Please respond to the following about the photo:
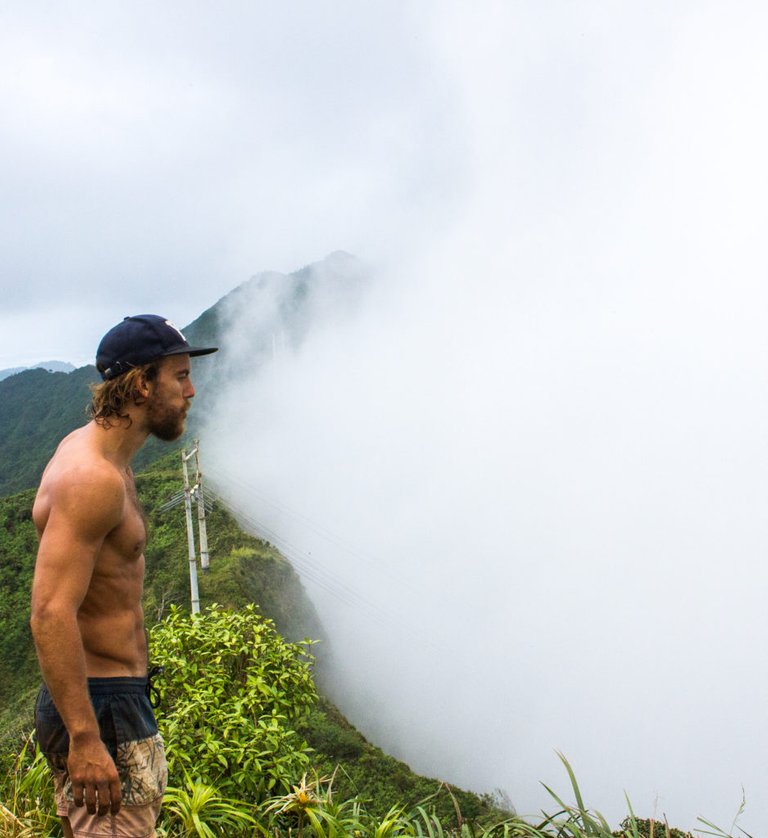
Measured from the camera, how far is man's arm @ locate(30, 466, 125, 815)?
2.36 metres

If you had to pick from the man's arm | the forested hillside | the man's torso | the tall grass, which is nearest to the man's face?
the man's torso

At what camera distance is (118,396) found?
2.73 meters

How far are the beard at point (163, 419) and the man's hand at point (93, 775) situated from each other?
3.73 ft

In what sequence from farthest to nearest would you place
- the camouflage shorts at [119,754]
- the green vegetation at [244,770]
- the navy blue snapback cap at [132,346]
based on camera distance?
the green vegetation at [244,770] < the navy blue snapback cap at [132,346] < the camouflage shorts at [119,754]

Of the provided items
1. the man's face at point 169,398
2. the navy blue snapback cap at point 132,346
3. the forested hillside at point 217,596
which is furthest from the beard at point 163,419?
the forested hillside at point 217,596

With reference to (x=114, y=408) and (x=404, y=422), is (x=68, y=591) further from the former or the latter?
(x=404, y=422)

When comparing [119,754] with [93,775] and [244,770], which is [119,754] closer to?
[93,775]

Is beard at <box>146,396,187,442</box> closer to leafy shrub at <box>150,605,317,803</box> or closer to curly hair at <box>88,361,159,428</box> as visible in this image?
curly hair at <box>88,361,159,428</box>

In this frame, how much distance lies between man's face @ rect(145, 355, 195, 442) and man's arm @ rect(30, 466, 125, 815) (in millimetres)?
422

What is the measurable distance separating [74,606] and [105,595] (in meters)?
0.32

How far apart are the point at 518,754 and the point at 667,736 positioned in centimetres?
3619

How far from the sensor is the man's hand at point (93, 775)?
242cm

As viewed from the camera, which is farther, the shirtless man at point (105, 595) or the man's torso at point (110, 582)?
the man's torso at point (110, 582)

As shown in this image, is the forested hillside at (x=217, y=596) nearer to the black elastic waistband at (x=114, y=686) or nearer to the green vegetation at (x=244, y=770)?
the green vegetation at (x=244, y=770)
